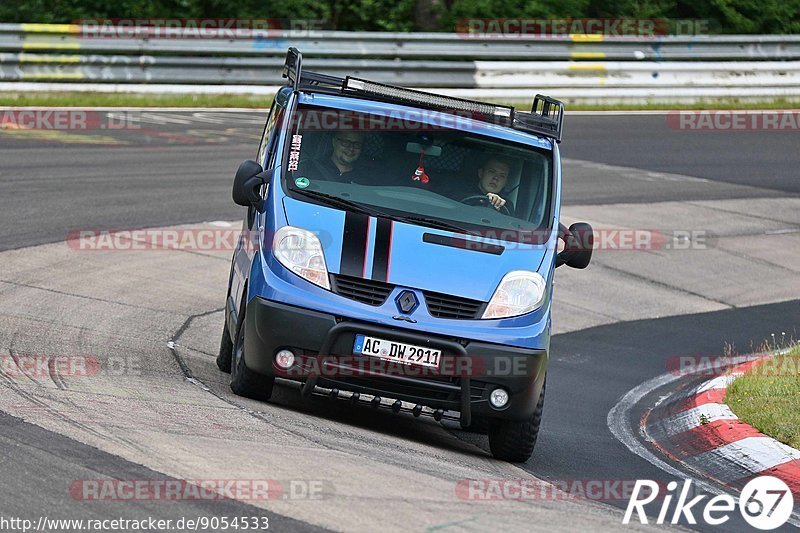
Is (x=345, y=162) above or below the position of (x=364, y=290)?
above

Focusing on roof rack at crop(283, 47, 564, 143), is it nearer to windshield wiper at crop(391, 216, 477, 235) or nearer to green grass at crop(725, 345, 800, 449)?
windshield wiper at crop(391, 216, 477, 235)

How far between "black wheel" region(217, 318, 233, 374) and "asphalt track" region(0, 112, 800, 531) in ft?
0.45

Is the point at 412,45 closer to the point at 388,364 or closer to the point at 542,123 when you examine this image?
the point at 542,123

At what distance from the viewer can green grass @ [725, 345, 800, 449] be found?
26.6ft

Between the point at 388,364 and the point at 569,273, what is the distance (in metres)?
7.08

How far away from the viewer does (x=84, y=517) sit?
5008mm

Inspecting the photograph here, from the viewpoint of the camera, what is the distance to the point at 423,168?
8094 mm

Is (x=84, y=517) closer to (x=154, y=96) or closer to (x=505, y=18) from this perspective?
(x=154, y=96)

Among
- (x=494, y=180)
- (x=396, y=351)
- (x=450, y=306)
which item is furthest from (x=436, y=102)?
(x=396, y=351)

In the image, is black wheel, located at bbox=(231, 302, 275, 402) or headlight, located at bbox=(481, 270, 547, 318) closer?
headlight, located at bbox=(481, 270, 547, 318)

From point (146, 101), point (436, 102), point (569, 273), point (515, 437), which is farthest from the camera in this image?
point (146, 101)

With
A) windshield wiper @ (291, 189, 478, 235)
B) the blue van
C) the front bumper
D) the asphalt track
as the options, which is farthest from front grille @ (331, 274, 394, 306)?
the asphalt track

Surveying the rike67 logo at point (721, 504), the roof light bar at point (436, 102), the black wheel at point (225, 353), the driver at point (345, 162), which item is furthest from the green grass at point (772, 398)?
the black wheel at point (225, 353)

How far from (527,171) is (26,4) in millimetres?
19122
